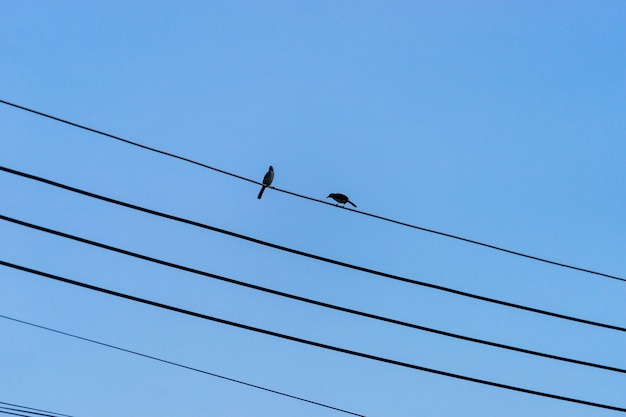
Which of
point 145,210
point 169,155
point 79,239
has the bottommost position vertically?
point 79,239

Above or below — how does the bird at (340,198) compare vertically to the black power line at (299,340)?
above

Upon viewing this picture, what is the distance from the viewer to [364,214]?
29.5ft

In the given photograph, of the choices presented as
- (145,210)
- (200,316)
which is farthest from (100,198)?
Answer: (200,316)

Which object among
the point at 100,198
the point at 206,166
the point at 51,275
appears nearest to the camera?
the point at 51,275

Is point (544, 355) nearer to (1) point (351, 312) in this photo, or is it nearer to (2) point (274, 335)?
(1) point (351, 312)

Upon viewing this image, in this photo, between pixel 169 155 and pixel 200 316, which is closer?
pixel 200 316

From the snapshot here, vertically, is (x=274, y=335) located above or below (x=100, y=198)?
below

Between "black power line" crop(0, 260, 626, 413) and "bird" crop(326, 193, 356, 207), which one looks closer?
"black power line" crop(0, 260, 626, 413)

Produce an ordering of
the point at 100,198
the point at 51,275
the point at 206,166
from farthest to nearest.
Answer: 1. the point at 206,166
2. the point at 100,198
3. the point at 51,275

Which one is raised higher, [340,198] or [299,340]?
[340,198]

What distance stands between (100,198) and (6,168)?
1.05m

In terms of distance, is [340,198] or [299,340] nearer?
[299,340]

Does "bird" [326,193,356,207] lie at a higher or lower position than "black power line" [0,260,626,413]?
higher

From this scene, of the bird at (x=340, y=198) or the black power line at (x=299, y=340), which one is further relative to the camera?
the bird at (x=340, y=198)
